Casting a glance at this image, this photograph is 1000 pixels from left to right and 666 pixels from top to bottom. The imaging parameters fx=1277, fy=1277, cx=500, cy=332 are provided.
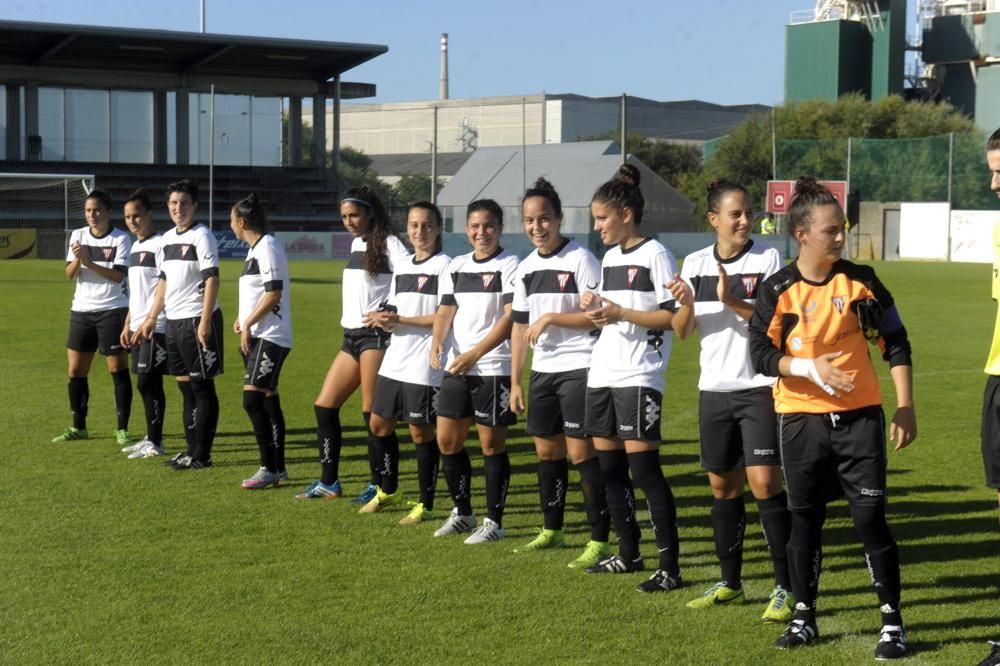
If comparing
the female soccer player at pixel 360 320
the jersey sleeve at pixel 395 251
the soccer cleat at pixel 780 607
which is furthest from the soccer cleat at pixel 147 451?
the soccer cleat at pixel 780 607

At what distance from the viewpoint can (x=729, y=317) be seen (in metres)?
5.37

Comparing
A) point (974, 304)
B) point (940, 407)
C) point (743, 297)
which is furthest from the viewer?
point (974, 304)

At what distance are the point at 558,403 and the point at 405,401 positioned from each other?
121 cm

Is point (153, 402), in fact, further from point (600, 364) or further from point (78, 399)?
point (600, 364)

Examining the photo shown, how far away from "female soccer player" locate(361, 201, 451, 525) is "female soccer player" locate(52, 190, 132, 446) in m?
3.42

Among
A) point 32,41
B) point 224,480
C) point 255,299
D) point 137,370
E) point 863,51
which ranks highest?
point 863,51

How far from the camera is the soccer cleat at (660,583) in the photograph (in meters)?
5.68

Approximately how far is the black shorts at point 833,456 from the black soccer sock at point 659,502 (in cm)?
91

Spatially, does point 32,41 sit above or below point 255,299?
above

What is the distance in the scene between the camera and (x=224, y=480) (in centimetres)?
840

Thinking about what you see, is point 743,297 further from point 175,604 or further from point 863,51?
point 863,51

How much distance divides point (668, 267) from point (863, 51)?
74916 mm

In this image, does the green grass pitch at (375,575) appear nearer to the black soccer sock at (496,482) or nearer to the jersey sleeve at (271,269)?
the black soccer sock at (496,482)

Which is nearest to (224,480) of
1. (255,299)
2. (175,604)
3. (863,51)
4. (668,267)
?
(255,299)
